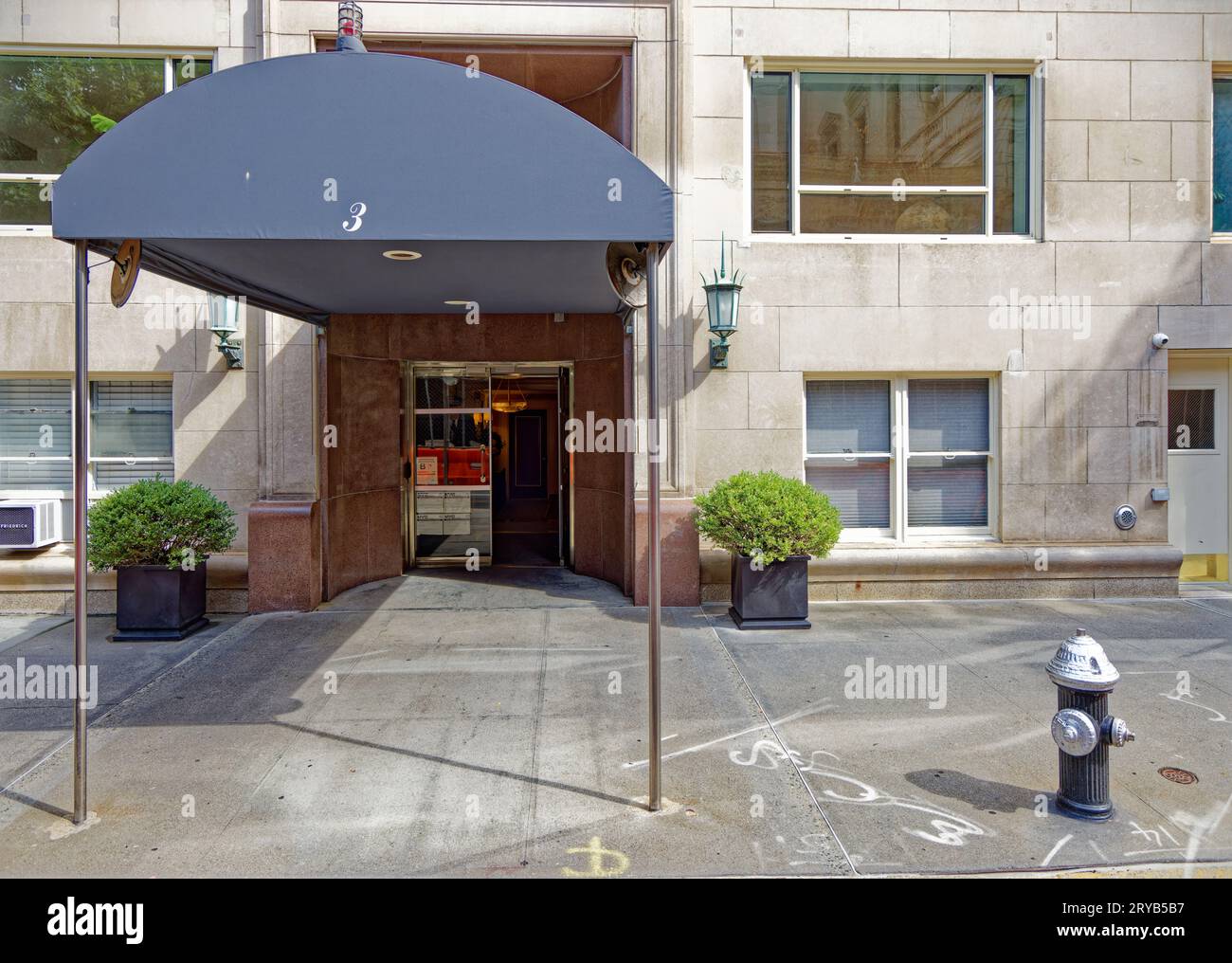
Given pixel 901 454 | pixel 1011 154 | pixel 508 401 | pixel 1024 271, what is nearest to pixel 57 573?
pixel 508 401

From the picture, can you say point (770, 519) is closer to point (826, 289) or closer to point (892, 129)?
A: point (826, 289)

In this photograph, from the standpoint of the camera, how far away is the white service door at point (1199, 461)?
32.4 feet

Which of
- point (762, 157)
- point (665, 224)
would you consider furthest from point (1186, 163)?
point (665, 224)

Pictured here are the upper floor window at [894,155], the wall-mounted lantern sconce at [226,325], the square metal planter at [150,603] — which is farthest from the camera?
the upper floor window at [894,155]

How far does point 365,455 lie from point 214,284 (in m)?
3.95

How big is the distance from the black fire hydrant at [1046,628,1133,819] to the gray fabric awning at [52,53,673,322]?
10.4 ft

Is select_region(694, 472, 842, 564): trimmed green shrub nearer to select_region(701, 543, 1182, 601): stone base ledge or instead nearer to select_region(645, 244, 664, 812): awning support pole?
select_region(701, 543, 1182, 601): stone base ledge

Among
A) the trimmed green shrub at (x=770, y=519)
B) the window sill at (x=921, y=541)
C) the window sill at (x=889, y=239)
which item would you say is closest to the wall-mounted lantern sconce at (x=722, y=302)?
the window sill at (x=889, y=239)

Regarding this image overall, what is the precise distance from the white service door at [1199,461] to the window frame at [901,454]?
230 centimetres

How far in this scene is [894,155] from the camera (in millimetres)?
9547

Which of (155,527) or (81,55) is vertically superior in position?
(81,55)

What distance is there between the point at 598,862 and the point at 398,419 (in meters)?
7.72

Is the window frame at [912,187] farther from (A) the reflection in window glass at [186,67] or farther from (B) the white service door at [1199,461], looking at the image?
(A) the reflection in window glass at [186,67]

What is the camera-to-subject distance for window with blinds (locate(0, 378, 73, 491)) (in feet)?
30.3
